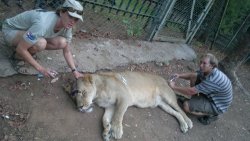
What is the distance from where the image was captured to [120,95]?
5.45 m

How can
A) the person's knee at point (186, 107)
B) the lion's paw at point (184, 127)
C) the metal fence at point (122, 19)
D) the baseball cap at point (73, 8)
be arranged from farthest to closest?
the metal fence at point (122, 19) → the person's knee at point (186, 107) → the lion's paw at point (184, 127) → the baseball cap at point (73, 8)

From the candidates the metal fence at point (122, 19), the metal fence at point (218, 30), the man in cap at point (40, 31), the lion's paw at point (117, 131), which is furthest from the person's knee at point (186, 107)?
the metal fence at point (218, 30)

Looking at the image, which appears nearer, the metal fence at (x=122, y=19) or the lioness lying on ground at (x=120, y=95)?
the lioness lying on ground at (x=120, y=95)

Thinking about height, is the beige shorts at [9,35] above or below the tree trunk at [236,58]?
above

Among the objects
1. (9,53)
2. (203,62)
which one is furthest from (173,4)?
(9,53)

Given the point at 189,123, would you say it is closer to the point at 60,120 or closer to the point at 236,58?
the point at 60,120

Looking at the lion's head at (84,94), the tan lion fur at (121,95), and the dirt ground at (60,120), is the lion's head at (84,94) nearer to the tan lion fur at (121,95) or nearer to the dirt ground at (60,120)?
the tan lion fur at (121,95)

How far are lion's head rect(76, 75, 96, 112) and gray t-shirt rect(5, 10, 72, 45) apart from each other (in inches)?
32.0

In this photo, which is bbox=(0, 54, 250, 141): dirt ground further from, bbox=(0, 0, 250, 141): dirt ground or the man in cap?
the man in cap

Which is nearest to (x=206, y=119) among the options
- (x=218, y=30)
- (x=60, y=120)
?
(x=60, y=120)

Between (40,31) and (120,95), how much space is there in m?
1.60

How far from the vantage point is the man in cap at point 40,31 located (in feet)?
15.1

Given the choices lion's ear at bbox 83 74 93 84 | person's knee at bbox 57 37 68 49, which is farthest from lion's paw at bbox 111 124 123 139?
person's knee at bbox 57 37 68 49

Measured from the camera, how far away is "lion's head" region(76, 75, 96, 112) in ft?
16.7
